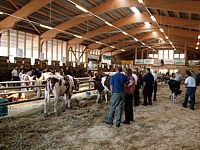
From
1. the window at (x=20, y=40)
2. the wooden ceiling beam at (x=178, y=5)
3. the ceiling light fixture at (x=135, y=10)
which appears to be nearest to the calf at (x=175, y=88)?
the wooden ceiling beam at (x=178, y=5)

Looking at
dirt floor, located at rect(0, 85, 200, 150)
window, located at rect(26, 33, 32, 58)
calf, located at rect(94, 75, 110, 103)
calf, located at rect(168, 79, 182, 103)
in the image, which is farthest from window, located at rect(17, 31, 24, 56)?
calf, located at rect(168, 79, 182, 103)

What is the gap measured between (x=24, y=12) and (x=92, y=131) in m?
10.9

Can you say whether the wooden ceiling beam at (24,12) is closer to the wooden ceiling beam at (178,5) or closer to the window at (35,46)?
the window at (35,46)

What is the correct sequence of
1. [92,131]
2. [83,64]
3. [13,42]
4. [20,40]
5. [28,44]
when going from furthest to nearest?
1. [83,64]
2. [28,44]
3. [20,40]
4. [13,42]
5. [92,131]

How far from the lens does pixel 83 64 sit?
27906 millimetres

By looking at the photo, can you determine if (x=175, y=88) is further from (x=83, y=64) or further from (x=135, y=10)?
(x=83, y=64)

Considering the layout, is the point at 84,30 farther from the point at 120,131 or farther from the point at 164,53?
the point at 164,53

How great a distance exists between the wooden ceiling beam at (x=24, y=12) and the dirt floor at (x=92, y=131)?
306 inches

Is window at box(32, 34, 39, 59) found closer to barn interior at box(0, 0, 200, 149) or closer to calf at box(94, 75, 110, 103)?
barn interior at box(0, 0, 200, 149)

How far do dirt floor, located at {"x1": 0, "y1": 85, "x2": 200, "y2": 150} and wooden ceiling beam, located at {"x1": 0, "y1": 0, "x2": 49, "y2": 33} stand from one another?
7772 mm

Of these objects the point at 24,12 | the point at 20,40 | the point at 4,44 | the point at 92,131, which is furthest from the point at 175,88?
the point at 20,40

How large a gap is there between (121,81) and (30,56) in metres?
15.1

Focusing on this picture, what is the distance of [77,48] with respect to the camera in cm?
2745

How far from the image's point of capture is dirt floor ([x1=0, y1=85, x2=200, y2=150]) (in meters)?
4.53
